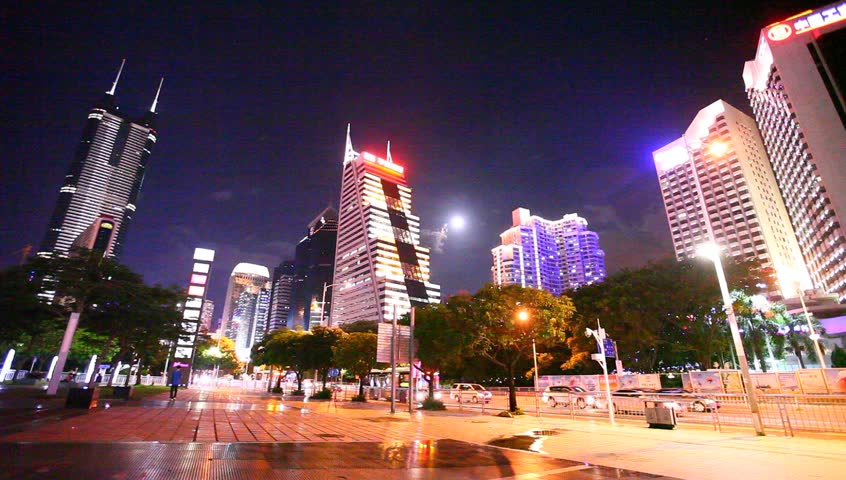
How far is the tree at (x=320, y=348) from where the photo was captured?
1980 inches

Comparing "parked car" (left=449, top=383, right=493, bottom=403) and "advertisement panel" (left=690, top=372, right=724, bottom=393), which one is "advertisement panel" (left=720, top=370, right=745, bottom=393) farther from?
"parked car" (left=449, top=383, right=493, bottom=403)

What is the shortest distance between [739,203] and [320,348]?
148 m

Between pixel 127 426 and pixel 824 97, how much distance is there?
4946 inches

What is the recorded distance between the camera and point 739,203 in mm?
136500

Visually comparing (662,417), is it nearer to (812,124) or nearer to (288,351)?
(288,351)

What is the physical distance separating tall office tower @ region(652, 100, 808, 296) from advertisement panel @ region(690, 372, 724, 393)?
109 meters

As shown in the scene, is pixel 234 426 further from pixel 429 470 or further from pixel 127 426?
pixel 429 470

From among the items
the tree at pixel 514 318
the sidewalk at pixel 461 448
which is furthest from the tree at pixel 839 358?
the sidewalk at pixel 461 448

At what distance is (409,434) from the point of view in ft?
46.1

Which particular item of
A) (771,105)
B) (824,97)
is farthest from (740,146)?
(824,97)

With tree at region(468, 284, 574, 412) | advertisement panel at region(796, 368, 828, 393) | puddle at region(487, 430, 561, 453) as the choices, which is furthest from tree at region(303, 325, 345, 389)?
Answer: advertisement panel at region(796, 368, 828, 393)

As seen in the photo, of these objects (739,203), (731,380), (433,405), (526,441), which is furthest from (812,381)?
(739,203)

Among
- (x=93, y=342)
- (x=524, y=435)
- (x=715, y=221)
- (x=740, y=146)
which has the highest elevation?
(x=740, y=146)

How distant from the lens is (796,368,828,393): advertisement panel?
85.9 feet
